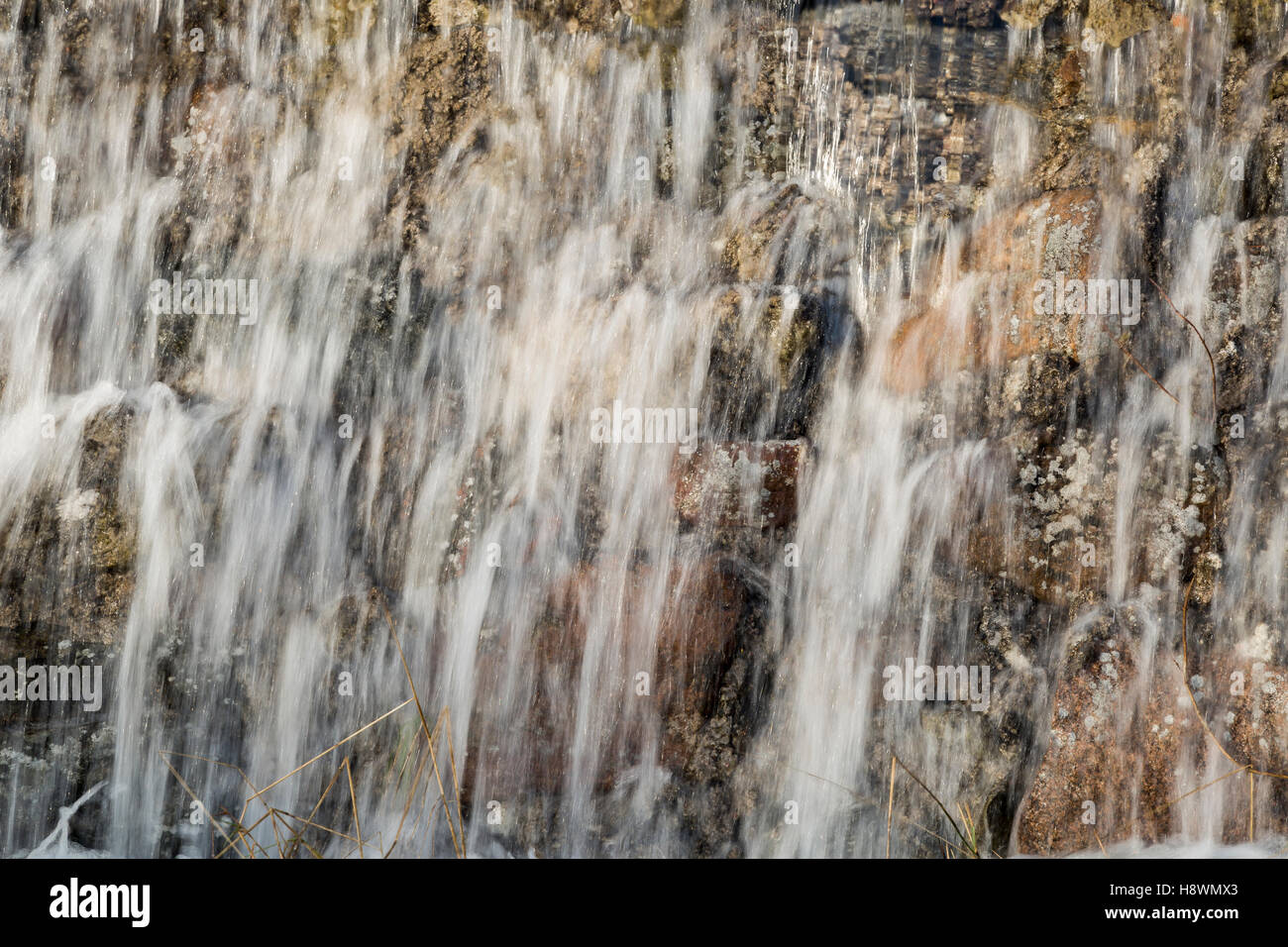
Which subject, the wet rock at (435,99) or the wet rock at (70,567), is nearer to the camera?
the wet rock at (70,567)

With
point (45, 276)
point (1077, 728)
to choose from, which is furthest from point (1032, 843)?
point (45, 276)

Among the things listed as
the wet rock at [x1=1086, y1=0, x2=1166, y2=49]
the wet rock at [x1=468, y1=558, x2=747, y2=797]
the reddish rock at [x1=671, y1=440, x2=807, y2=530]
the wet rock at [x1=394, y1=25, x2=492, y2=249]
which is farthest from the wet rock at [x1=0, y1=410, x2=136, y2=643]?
the wet rock at [x1=1086, y1=0, x2=1166, y2=49]

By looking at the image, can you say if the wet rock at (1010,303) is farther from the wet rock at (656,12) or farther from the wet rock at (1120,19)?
the wet rock at (656,12)

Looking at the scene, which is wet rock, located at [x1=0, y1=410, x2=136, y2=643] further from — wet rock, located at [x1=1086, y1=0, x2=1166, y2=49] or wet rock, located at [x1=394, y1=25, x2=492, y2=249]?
wet rock, located at [x1=1086, y1=0, x2=1166, y2=49]

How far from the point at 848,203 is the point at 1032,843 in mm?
2962

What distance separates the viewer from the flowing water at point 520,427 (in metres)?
3.51

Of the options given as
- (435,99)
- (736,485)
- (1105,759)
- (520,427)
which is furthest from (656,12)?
(1105,759)

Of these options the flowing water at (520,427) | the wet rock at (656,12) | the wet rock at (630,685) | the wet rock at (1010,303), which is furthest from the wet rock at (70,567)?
the wet rock at (1010,303)

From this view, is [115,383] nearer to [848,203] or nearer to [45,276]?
[45,276]

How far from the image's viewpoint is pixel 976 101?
146 inches

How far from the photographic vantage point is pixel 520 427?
12.0 ft

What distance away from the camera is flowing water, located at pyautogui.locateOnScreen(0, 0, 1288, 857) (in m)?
3.51

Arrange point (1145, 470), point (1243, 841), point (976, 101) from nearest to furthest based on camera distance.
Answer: point (1243, 841) < point (1145, 470) < point (976, 101)

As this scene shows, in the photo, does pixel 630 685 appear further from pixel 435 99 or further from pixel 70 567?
pixel 435 99
